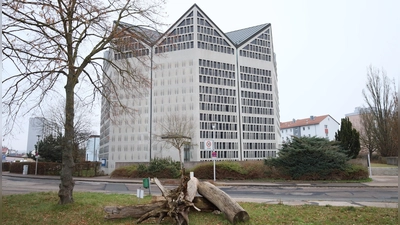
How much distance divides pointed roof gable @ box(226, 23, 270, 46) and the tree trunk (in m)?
49.1

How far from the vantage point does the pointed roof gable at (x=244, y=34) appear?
194 ft

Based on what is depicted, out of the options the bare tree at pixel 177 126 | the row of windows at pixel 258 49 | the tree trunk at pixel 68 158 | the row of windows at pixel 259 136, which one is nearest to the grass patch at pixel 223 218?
the tree trunk at pixel 68 158

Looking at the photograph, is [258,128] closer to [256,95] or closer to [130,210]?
[256,95]

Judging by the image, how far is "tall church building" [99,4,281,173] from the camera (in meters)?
50.8

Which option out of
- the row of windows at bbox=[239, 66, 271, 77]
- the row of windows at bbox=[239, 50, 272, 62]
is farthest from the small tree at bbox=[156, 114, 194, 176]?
the row of windows at bbox=[239, 50, 272, 62]

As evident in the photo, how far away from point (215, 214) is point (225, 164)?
61.7 ft

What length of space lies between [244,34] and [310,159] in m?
42.3

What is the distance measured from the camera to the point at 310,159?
25.7 meters

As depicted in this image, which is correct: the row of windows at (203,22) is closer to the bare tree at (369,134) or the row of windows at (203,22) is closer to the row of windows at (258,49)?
the row of windows at (258,49)

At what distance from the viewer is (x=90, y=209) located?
400 inches

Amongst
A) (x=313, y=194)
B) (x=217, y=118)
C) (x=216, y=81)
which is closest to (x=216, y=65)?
(x=216, y=81)

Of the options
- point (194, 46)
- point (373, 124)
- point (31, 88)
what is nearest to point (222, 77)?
point (194, 46)

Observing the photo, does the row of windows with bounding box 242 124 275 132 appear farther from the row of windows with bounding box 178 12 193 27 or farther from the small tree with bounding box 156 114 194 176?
the row of windows with bounding box 178 12 193 27

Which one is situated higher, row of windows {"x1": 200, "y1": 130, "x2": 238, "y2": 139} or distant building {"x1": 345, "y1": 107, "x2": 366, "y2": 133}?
distant building {"x1": 345, "y1": 107, "x2": 366, "y2": 133}
